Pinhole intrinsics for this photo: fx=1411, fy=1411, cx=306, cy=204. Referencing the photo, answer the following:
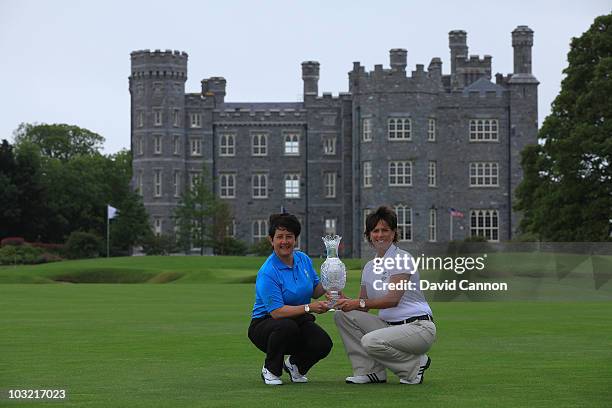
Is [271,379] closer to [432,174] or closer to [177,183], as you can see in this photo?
[432,174]

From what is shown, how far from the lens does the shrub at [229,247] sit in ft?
284

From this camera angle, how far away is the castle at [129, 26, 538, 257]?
82.4 metres

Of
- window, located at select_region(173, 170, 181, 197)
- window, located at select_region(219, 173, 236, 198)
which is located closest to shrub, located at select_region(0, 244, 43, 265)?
window, located at select_region(173, 170, 181, 197)

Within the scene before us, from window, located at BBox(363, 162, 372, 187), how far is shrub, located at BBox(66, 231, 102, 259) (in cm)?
1708

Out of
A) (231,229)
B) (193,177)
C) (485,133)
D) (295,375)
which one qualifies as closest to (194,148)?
(193,177)

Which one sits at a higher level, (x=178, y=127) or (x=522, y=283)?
(x=178, y=127)

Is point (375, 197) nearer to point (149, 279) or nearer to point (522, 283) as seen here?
point (149, 279)

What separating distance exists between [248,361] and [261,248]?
69.4m

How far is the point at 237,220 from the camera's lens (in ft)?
303

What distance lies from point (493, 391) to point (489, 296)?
66.7ft

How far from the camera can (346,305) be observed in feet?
40.7

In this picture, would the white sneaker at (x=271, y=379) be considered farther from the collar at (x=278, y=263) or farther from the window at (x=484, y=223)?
the window at (x=484, y=223)

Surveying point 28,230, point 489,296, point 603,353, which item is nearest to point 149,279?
point 489,296

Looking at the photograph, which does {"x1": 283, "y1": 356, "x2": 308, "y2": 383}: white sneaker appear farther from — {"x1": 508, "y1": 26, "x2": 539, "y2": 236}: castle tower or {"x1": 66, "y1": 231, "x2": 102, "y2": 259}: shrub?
{"x1": 508, "y1": 26, "x2": 539, "y2": 236}: castle tower
